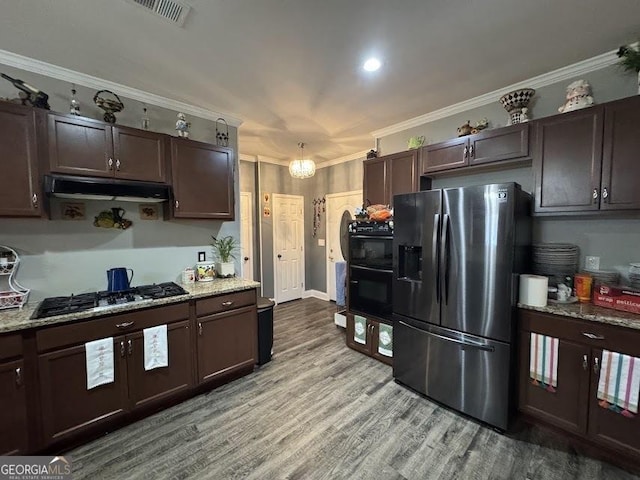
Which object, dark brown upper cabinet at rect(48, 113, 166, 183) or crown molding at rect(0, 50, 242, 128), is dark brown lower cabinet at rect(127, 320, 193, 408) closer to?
dark brown upper cabinet at rect(48, 113, 166, 183)

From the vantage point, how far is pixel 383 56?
6.79 ft

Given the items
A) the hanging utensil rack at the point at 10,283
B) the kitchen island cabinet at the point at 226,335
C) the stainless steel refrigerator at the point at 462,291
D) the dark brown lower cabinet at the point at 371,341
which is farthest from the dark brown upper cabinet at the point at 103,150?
the dark brown lower cabinet at the point at 371,341

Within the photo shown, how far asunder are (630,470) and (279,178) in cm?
515

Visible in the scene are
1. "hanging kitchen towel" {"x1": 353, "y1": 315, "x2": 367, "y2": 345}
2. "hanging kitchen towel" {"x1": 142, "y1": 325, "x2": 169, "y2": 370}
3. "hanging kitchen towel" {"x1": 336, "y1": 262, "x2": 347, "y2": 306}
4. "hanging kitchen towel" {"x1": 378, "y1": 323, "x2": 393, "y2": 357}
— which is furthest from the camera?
"hanging kitchen towel" {"x1": 336, "y1": 262, "x2": 347, "y2": 306}

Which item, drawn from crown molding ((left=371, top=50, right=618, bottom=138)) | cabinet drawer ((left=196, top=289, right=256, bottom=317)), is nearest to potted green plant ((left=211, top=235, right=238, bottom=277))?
cabinet drawer ((left=196, top=289, right=256, bottom=317))

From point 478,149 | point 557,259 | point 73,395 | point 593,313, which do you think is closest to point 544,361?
point 593,313

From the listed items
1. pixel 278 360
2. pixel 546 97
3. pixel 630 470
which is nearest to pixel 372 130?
pixel 546 97

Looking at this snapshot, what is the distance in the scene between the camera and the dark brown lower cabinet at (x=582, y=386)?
1.67 m

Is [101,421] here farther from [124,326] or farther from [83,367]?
[124,326]

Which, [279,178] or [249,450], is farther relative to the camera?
[279,178]

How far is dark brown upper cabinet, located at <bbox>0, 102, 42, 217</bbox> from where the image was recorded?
1.83 m

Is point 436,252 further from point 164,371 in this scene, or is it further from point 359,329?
point 164,371

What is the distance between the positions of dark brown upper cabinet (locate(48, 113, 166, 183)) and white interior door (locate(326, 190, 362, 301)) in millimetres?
3170

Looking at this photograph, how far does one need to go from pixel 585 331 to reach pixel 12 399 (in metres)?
3.65
